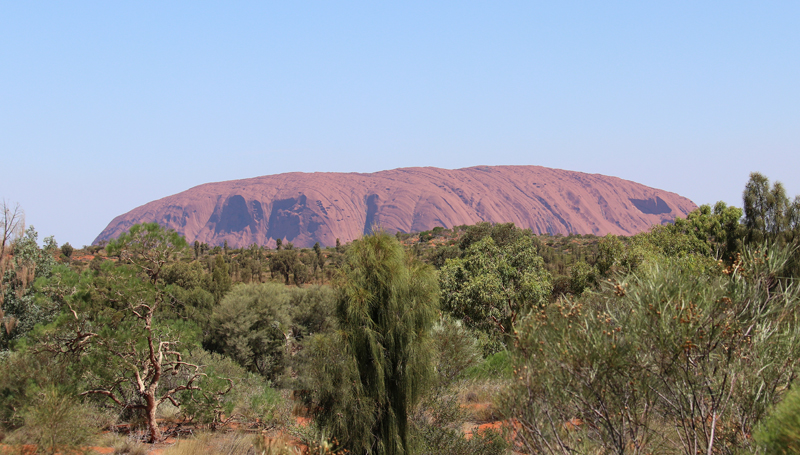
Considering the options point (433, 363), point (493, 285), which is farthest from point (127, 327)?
point (493, 285)

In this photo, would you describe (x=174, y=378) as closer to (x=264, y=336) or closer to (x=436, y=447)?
(x=436, y=447)

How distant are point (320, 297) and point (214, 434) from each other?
20.0 metres

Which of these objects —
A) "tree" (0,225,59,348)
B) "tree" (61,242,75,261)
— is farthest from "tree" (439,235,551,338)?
"tree" (61,242,75,261)

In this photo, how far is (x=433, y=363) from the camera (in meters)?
10.4

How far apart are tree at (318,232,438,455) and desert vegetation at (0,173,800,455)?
0.03m

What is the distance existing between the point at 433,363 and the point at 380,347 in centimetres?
142

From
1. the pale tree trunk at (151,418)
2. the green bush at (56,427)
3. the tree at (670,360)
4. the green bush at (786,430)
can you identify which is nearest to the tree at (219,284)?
the pale tree trunk at (151,418)

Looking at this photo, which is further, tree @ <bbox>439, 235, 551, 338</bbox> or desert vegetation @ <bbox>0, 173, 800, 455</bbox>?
tree @ <bbox>439, 235, 551, 338</bbox>

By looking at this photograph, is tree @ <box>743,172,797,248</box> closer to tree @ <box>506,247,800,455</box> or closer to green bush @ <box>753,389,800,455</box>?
tree @ <box>506,247,800,455</box>

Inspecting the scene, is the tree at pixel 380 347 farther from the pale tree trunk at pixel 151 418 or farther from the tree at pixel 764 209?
the tree at pixel 764 209

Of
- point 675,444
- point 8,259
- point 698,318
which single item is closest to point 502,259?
point 675,444

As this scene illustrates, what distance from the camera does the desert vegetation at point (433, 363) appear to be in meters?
5.82

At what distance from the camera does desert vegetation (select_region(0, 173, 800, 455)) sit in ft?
19.1

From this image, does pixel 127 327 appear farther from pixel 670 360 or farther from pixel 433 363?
pixel 670 360
